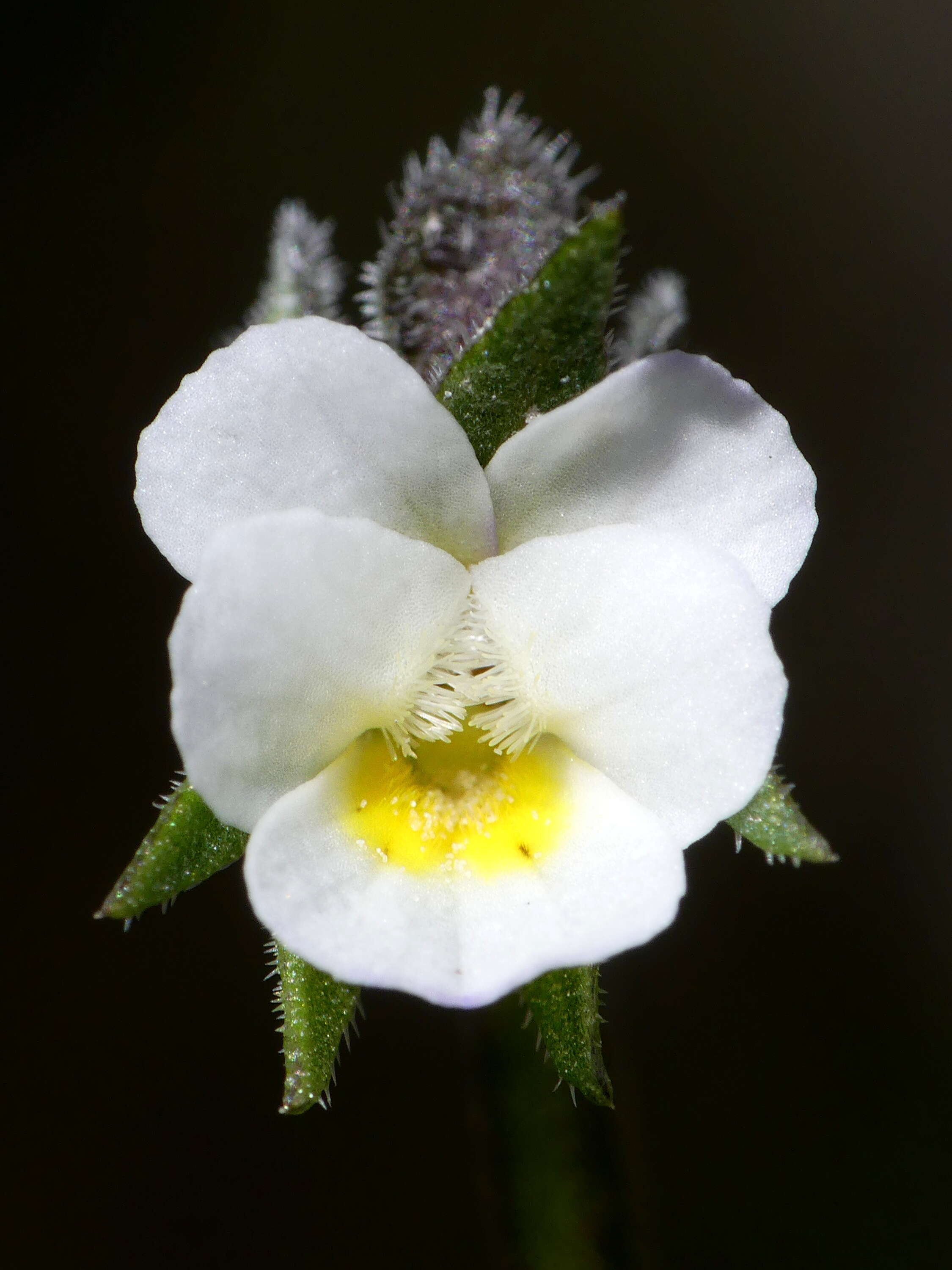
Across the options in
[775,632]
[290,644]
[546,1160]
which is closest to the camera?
[290,644]

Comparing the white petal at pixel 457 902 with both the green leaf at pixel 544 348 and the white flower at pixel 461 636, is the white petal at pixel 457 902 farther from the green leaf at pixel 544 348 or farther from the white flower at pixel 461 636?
the green leaf at pixel 544 348

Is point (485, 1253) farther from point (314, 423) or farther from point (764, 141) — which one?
point (764, 141)

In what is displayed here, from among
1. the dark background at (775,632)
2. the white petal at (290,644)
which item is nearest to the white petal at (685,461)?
the white petal at (290,644)

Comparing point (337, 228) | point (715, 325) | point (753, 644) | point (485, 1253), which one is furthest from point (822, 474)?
point (753, 644)

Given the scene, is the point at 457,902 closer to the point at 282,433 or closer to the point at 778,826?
the point at 778,826

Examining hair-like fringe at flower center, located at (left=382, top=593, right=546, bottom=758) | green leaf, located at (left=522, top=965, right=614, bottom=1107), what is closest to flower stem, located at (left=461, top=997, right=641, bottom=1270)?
green leaf, located at (left=522, top=965, right=614, bottom=1107)

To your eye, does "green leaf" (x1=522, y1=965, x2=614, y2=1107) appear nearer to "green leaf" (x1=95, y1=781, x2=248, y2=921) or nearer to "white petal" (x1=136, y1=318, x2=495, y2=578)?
"green leaf" (x1=95, y1=781, x2=248, y2=921)

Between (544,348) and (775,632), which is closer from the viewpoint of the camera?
(544,348)

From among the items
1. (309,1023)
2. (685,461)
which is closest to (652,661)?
(685,461)
